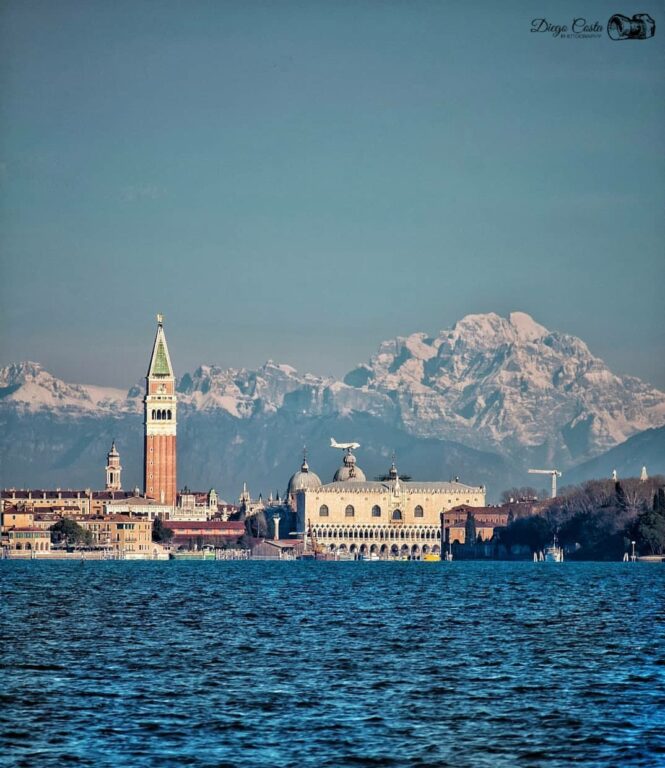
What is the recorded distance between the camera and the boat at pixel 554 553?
182 metres

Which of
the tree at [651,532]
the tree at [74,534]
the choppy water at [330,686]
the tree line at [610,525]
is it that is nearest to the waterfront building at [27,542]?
the tree at [74,534]

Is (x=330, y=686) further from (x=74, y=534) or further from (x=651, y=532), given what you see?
(x=74, y=534)

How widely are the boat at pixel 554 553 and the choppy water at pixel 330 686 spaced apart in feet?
381

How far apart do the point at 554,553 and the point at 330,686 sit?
484 feet

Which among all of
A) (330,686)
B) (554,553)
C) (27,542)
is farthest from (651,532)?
(330,686)

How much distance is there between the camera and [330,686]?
3791 cm

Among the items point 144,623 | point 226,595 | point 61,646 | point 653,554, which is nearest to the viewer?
point 61,646

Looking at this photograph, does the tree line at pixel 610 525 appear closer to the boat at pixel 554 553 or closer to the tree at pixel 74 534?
the boat at pixel 554 553

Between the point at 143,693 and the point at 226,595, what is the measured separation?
148 ft

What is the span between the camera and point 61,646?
46.4 m

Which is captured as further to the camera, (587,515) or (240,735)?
(587,515)

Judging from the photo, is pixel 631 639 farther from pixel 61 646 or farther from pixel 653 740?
pixel 653 740

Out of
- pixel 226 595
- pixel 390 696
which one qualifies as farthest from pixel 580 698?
pixel 226 595

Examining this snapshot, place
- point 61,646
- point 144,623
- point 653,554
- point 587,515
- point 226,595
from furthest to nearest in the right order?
point 587,515
point 653,554
point 226,595
point 144,623
point 61,646
